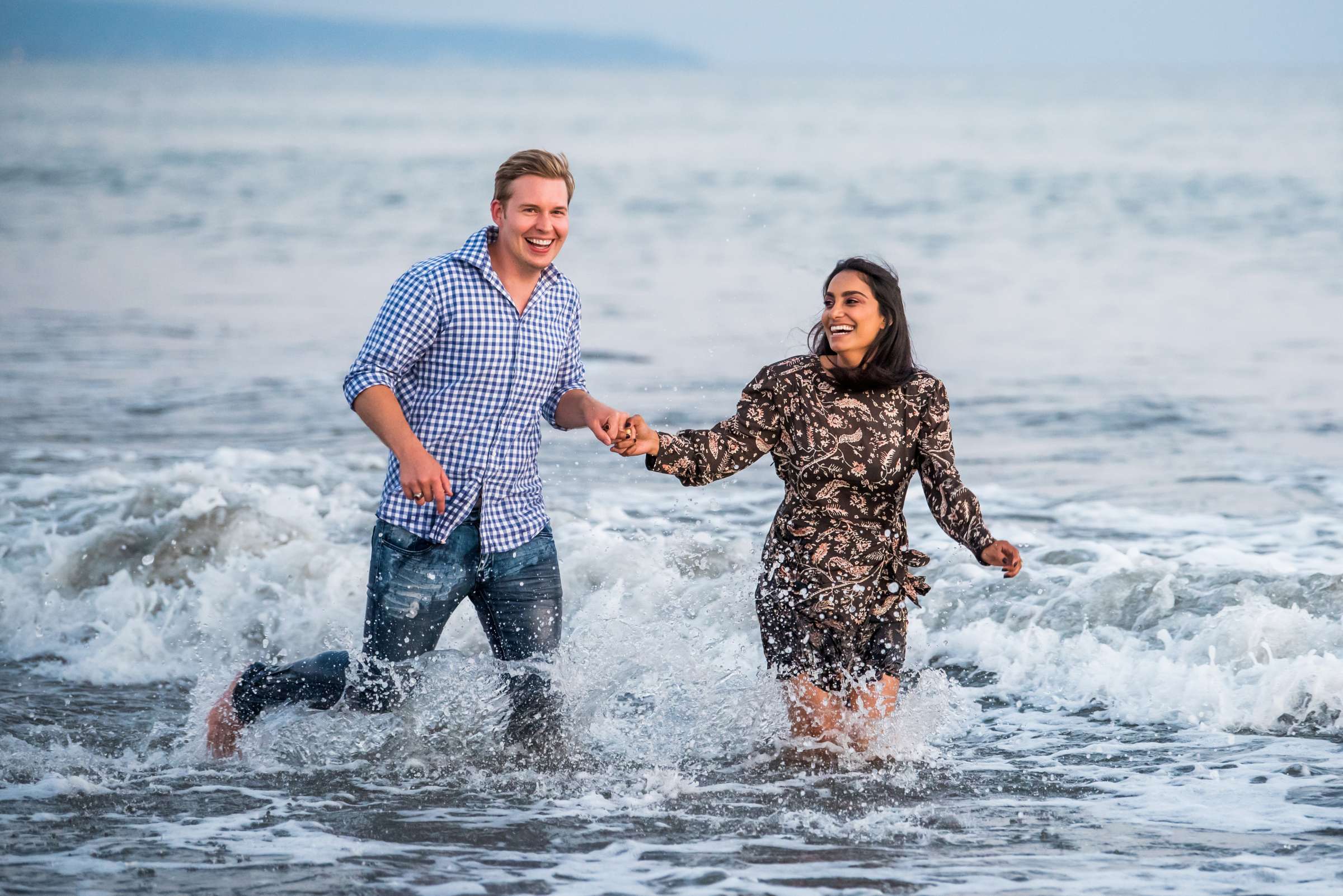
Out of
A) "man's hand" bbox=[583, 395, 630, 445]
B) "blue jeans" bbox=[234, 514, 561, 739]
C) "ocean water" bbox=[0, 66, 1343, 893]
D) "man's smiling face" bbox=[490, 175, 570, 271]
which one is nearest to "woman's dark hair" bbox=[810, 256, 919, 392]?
"ocean water" bbox=[0, 66, 1343, 893]

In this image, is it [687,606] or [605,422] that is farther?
[687,606]

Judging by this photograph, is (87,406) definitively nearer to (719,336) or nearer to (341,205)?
(719,336)

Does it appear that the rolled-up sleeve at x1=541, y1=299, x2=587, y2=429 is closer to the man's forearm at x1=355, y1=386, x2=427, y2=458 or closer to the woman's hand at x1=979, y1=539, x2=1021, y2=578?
the man's forearm at x1=355, y1=386, x2=427, y2=458

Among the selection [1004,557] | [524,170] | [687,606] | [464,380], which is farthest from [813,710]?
[687,606]

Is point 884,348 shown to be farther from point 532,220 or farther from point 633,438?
point 532,220

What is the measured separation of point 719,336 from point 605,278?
18.6ft

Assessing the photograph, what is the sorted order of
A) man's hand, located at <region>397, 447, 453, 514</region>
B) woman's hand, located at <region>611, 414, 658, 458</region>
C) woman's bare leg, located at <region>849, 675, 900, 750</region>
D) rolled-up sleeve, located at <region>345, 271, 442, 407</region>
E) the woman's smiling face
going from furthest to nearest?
woman's bare leg, located at <region>849, 675, 900, 750</region>, the woman's smiling face, woman's hand, located at <region>611, 414, 658, 458</region>, rolled-up sleeve, located at <region>345, 271, 442, 407</region>, man's hand, located at <region>397, 447, 453, 514</region>

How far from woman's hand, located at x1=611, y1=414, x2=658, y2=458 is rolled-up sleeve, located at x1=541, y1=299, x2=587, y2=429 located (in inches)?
10.6

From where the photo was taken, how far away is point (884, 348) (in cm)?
525

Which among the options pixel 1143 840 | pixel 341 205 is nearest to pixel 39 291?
pixel 341 205

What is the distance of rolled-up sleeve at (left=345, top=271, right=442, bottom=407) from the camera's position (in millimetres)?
4836

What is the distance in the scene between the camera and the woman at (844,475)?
521 cm

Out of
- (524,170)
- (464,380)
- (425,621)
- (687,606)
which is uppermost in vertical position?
(524,170)

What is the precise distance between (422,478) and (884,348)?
66.9 inches
